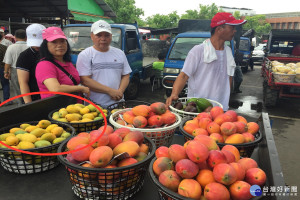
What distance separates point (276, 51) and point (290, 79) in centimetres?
523

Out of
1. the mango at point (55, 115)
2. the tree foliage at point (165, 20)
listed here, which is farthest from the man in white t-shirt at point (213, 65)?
the tree foliage at point (165, 20)

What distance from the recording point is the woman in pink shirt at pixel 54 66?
2.32 metres

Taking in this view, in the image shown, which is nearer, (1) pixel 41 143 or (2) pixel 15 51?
(1) pixel 41 143

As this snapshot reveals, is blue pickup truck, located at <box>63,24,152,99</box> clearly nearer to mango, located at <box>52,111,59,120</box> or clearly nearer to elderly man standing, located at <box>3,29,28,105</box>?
elderly man standing, located at <box>3,29,28,105</box>

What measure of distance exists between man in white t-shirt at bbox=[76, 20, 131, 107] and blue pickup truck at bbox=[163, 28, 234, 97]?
4.20m

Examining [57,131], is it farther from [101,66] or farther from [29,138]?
[101,66]

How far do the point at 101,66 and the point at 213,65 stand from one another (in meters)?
1.42

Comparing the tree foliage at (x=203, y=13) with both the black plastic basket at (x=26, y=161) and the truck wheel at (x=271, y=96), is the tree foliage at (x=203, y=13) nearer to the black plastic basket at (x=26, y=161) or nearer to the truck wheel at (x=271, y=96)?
the truck wheel at (x=271, y=96)

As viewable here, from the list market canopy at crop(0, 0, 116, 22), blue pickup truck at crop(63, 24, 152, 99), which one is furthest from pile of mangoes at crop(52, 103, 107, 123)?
market canopy at crop(0, 0, 116, 22)

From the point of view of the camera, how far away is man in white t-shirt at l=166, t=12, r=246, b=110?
2.78 metres

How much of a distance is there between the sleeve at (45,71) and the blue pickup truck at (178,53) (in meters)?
5.05

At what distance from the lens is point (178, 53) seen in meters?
7.54

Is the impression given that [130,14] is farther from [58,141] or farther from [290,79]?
[58,141]

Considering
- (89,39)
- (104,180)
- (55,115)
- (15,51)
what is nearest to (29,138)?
(55,115)
